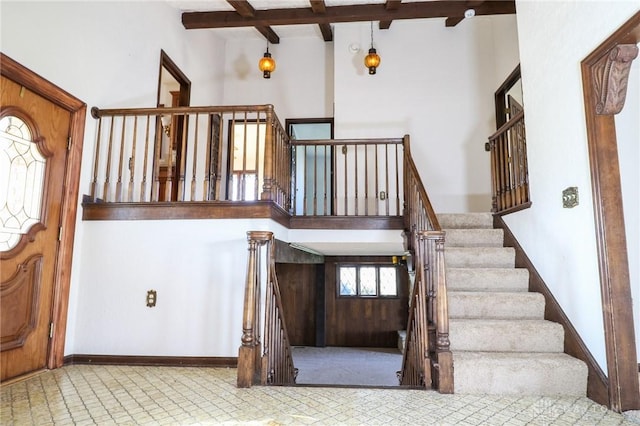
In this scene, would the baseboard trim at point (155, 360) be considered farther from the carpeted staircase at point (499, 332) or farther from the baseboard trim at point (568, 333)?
the baseboard trim at point (568, 333)

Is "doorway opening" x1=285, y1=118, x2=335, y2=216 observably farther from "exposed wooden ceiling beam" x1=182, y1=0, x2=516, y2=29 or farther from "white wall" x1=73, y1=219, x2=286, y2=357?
"white wall" x1=73, y1=219, x2=286, y2=357

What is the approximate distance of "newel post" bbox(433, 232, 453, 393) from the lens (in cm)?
220

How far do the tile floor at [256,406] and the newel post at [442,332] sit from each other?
10cm

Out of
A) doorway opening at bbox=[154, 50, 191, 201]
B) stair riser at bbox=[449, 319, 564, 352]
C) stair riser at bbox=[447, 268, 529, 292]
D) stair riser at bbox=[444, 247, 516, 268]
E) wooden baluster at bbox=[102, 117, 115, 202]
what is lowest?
stair riser at bbox=[449, 319, 564, 352]

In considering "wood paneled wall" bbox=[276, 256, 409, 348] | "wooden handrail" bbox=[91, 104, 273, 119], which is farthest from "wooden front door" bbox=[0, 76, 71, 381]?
"wood paneled wall" bbox=[276, 256, 409, 348]

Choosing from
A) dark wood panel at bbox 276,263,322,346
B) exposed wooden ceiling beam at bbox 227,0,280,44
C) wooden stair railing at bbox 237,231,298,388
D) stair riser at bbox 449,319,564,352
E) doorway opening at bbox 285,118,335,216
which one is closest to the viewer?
wooden stair railing at bbox 237,231,298,388

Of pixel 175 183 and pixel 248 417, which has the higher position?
pixel 175 183

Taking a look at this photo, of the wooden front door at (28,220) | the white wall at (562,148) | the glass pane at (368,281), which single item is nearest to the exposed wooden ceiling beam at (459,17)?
the white wall at (562,148)

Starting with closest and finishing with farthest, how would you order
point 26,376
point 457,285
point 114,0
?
point 26,376 → point 457,285 → point 114,0

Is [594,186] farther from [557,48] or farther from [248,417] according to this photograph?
[248,417]

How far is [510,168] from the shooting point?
3496 millimetres

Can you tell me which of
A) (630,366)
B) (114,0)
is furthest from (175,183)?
(630,366)

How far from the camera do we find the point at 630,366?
78.0 inches

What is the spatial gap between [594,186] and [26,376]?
3.84 meters
